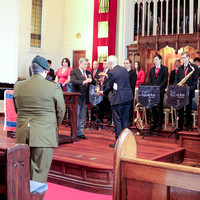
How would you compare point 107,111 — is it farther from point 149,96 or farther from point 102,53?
point 102,53

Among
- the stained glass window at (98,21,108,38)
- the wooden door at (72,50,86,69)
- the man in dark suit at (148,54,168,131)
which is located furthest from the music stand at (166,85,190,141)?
the wooden door at (72,50,86,69)

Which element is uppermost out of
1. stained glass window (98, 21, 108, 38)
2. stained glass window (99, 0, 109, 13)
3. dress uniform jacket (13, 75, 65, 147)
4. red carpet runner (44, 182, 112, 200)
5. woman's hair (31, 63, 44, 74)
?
stained glass window (99, 0, 109, 13)

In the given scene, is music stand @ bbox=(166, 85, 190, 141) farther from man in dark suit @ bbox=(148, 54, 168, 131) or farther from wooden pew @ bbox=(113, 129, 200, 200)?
wooden pew @ bbox=(113, 129, 200, 200)

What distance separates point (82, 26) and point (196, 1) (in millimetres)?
3948

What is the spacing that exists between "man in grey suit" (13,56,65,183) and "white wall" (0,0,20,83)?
24.6 ft

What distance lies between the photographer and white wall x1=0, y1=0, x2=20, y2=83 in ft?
33.1

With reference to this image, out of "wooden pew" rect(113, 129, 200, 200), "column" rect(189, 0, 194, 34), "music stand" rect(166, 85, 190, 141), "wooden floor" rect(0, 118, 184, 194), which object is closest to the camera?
"wooden pew" rect(113, 129, 200, 200)

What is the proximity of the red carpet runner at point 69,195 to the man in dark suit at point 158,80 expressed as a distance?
3283 mm

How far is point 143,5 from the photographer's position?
1041 centimetres

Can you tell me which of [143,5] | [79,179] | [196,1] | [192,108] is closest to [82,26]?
[143,5]

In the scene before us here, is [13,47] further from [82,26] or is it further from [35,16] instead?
[82,26]

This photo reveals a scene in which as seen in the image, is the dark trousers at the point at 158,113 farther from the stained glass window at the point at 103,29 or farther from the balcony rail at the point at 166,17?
the stained glass window at the point at 103,29

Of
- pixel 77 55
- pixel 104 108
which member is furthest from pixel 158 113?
pixel 77 55

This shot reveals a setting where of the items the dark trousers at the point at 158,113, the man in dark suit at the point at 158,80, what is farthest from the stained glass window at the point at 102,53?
the dark trousers at the point at 158,113
